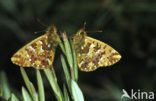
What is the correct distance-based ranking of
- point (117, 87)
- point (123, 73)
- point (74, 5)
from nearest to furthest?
point (117, 87) → point (123, 73) → point (74, 5)

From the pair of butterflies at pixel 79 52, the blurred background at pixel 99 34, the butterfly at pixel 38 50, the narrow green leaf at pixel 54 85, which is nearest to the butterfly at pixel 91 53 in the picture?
the pair of butterflies at pixel 79 52

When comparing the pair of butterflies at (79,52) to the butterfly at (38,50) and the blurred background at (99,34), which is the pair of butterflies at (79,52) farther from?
the blurred background at (99,34)

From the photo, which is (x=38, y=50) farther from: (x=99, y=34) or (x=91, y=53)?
(x=99, y=34)

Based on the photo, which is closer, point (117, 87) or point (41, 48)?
point (41, 48)

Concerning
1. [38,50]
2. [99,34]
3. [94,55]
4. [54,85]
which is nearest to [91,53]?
[94,55]

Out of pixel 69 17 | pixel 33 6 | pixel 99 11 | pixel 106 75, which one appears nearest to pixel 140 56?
pixel 106 75

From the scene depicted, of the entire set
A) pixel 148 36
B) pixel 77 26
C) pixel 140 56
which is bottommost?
pixel 140 56

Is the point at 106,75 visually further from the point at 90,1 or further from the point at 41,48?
the point at 41,48
